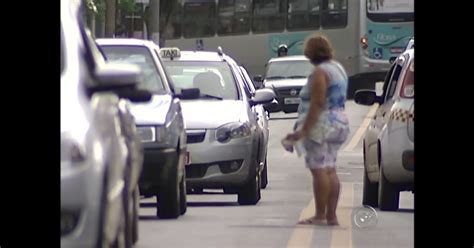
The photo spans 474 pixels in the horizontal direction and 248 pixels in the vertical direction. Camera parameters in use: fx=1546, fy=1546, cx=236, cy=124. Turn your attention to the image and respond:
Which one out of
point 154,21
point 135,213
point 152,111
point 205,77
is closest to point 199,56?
point 205,77

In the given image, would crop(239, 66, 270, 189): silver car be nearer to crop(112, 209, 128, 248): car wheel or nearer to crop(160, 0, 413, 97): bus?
crop(160, 0, 413, 97): bus

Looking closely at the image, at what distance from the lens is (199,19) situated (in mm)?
5410

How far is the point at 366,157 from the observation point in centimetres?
521

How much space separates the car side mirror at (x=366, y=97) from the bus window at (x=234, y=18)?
0.50 metres

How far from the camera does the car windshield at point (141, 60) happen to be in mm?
4914

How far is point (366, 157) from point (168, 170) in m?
0.69

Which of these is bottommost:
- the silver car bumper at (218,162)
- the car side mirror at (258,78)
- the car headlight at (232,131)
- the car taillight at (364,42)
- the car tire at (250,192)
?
the car tire at (250,192)

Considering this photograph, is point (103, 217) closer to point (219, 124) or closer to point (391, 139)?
point (219, 124)

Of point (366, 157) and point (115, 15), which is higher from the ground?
point (115, 15)

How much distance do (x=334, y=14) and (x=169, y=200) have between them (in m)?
0.86

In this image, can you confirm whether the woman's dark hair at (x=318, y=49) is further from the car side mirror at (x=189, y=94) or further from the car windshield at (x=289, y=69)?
the car side mirror at (x=189, y=94)

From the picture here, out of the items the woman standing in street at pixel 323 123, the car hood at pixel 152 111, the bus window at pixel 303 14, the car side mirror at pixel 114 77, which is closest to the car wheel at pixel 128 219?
the car hood at pixel 152 111
